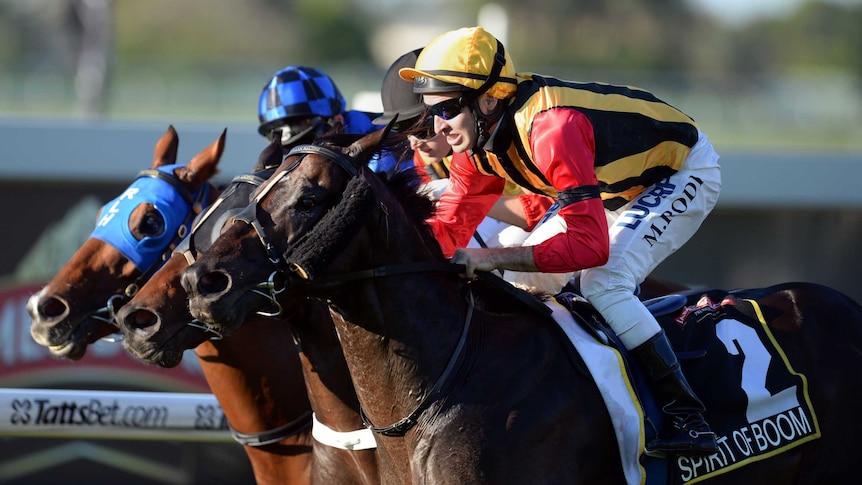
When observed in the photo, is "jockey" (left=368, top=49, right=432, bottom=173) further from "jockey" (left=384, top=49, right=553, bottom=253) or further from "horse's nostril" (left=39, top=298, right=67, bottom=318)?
"horse's nostril" (left=39, top=298, right=67, bottom=318)

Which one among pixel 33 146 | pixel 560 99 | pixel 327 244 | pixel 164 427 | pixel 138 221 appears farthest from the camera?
pixel 33 146

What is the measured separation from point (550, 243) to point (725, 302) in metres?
1.00

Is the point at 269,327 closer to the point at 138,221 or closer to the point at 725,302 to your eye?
the point at 138,221

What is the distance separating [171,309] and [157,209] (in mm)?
721

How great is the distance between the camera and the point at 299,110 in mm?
4602

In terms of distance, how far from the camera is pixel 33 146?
6.47m

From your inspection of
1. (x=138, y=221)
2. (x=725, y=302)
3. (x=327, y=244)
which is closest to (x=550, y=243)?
(x=327, y=244)

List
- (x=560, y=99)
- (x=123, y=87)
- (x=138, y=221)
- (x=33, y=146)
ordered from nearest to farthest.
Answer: (x=560, y=99)
(x=138, y=221)
(x=33, y=146)
(x=123, y=87)

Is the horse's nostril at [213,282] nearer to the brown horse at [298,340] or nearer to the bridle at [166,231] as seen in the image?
the brown horse at [298,340]

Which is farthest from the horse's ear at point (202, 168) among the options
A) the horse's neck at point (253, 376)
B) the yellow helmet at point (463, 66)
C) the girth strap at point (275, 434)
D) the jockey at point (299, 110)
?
the yellow helmet at point (463, 66)

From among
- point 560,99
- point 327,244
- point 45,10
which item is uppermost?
point 560,99

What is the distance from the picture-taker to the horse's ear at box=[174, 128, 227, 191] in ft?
13.9

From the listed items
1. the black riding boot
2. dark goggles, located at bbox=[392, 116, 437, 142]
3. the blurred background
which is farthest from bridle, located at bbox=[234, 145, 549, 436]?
the blurred background

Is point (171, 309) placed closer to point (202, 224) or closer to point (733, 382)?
point (202, 224)
